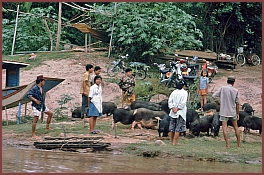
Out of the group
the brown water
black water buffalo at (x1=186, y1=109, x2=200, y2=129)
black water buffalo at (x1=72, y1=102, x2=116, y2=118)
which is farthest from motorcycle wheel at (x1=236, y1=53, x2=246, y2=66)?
the brown water

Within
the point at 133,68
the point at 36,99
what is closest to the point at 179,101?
the point at 36,99

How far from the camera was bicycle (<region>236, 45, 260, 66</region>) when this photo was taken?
25.9 metres

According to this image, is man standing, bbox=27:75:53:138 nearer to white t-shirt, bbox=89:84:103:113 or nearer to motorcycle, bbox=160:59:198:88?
white t-shirt, bbox=89:84:103:113

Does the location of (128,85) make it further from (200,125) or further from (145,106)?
(200,125)

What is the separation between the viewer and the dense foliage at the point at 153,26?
22.4 metres

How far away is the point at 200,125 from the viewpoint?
41.3 ft

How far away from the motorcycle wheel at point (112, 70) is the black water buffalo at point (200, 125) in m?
9.27

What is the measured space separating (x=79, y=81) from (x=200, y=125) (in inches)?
348

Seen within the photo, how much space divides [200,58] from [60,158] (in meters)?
14.9

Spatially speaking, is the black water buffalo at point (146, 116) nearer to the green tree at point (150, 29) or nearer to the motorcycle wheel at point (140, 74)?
the motorcycle wheel at point (140, 74)

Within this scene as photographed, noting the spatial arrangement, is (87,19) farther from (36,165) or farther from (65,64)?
(36,165)

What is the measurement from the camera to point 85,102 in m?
14.1

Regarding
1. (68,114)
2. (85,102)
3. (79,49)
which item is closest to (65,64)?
(79,49)

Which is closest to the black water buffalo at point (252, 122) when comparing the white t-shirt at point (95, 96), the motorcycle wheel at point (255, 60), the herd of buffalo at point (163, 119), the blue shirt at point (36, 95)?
the herd of buffalo at point (163, 119)
